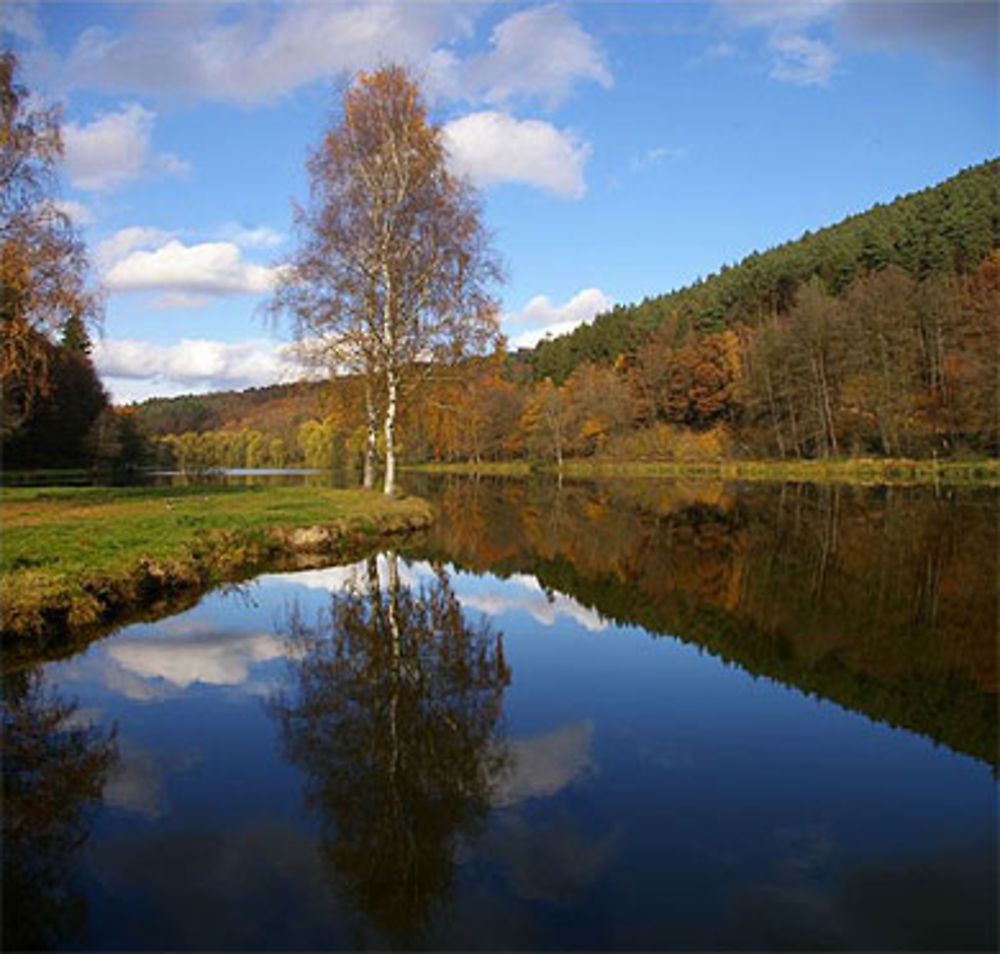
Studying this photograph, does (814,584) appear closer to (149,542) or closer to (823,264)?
(149,542)

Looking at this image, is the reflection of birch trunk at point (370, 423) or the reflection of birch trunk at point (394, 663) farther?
the reflection of birch trunk at point (370, 423)

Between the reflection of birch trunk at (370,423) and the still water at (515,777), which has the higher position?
the reflection of birch trunk at (370,423)

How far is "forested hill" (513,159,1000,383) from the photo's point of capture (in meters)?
72.9

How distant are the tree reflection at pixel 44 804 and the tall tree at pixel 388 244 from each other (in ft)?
56.8

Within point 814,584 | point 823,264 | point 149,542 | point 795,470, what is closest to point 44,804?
point 149,542

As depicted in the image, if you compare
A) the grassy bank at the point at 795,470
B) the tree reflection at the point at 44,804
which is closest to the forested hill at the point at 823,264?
the grassy bank at the point at 795,470

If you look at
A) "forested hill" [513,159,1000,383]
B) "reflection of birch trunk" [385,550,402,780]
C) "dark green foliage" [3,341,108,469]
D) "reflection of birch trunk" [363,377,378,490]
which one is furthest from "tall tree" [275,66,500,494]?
"forested hill" [513,159,1000,383]

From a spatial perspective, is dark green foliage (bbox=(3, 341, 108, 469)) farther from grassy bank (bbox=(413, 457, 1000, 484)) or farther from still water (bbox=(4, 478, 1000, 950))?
still water (bbox=(4, 478, 1000, 950))

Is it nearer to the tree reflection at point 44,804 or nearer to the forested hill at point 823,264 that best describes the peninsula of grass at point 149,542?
the tree reflection at point 44,804

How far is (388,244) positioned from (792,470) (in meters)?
41.8

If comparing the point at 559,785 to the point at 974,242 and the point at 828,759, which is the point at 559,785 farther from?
the point at 974,242

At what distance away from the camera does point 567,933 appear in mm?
3777

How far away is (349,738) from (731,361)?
77.1m

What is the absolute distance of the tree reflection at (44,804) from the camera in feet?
13.0
